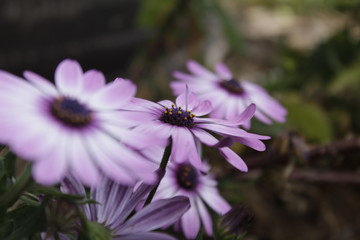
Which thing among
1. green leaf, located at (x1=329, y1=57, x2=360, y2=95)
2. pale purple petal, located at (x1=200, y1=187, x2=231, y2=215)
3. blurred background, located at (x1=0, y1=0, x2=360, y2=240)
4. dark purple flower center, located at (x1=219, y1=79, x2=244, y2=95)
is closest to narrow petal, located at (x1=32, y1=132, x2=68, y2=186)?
pale purple petal, located at (x1=200, y1=187, x2=231, y2=215)

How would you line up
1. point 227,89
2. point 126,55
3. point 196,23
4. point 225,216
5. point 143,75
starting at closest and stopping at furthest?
point 225,216 → point 227,89 → point 143,75 → point 196,23 → point 126,55

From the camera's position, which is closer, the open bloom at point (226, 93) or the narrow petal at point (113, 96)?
the narrow petal at point (113, 96)

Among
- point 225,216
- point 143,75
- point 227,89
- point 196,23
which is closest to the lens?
point 225,216

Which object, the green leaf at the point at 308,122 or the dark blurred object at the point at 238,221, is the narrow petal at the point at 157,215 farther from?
the green leaf at the point at 308,122

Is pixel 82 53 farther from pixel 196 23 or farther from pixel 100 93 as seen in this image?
pixel 100 93

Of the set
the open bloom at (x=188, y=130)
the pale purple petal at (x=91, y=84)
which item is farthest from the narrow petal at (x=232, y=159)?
the pale purple petal at (x=91, y=84)

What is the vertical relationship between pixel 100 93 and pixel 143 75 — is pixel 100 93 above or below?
below

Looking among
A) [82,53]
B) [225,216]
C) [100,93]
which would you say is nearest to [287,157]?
[225,216]

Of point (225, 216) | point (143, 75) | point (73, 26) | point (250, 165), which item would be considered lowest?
point (225, 216)

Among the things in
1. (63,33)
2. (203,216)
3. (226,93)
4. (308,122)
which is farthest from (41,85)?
(63,33)
